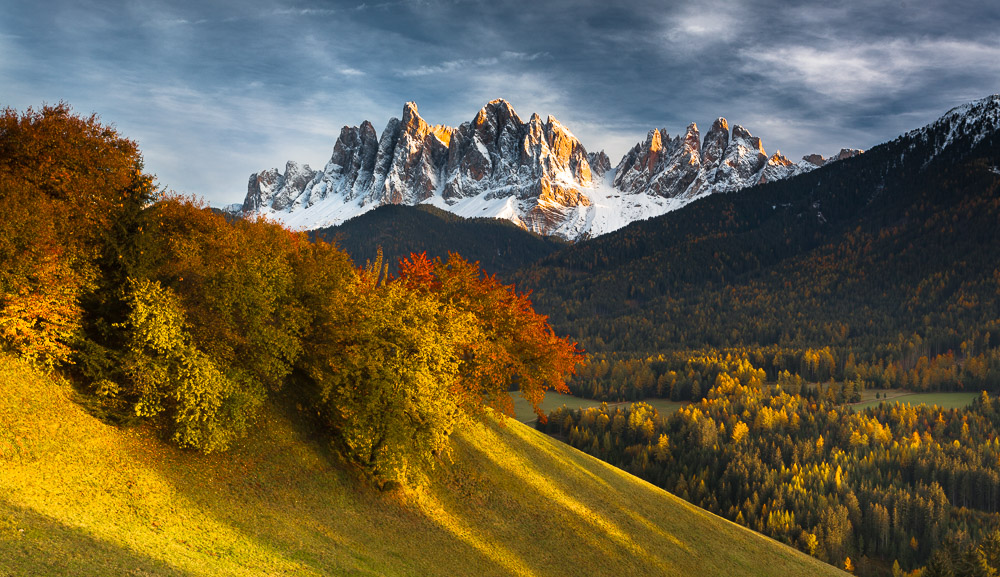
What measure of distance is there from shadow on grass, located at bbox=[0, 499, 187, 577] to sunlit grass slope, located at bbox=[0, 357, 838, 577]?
55 mm

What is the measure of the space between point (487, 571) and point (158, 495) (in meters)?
15.7

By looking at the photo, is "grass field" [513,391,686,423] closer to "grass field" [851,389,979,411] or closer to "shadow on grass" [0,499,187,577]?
"grass field" [851,389,979,411]

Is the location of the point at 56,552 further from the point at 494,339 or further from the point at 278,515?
the point at 494,339

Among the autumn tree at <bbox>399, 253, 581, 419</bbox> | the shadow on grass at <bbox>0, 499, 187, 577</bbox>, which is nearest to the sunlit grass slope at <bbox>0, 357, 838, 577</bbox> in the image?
the shadow on grass at <bbox>0, 499, 187, 577</bbox>

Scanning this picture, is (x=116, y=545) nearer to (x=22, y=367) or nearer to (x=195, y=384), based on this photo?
(x=195, y=384)

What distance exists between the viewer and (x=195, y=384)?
90.3 ft

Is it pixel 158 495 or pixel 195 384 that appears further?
pixel 195 384

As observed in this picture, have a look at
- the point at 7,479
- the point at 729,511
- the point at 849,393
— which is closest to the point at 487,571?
the point at 7,479

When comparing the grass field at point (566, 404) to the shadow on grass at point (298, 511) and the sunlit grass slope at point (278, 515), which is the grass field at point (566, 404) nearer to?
the sunlit grass slope at point (278, 515)

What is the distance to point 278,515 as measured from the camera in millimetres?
27156

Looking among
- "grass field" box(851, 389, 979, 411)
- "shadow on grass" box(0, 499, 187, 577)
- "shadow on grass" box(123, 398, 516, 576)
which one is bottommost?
"grass field" box(851, 389, 979, 411)

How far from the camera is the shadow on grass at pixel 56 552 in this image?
56.4ft

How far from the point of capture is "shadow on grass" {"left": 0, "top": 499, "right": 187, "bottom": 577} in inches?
677

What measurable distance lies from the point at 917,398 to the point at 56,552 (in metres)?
209
